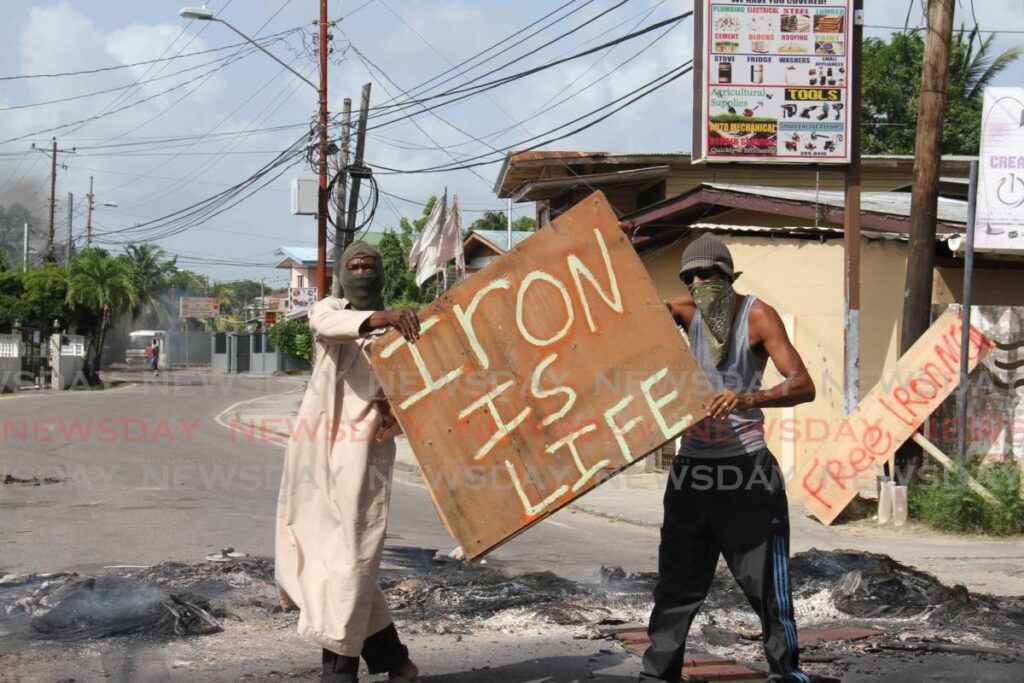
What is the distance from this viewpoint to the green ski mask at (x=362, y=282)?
4180mm

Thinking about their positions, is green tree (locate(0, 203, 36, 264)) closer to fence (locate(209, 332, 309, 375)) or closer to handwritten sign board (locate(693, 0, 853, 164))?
fence (locate(209, 332, 309, 375))

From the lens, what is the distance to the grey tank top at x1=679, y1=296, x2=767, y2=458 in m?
4.02

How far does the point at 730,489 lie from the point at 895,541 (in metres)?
6.18

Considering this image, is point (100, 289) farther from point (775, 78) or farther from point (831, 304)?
point (775, 78)

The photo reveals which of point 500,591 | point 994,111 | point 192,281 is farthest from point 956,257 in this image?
point 192,281

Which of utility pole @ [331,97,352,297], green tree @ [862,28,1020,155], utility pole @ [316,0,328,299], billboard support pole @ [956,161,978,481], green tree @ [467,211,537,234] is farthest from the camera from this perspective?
green tree @ [467,211,537,234]

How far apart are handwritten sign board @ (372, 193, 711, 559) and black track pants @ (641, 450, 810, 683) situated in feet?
1.03

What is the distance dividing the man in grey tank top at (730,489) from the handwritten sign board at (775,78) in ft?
24.5

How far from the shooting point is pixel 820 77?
11125 millimetres

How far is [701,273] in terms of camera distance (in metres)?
4.16

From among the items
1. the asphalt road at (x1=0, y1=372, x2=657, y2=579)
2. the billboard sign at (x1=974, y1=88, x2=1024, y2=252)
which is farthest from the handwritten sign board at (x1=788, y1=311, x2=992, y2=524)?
the asphalt road at (x1=0, y1=372, x2=657, y2=579)

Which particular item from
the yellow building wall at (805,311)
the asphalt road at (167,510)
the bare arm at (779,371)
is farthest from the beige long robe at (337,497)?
the yellow building wall at (805,311)

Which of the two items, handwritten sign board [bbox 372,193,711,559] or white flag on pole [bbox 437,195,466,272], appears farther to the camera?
white flag on pole [bbox 437,195,466,272]

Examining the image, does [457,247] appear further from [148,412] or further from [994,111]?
[994,111]
